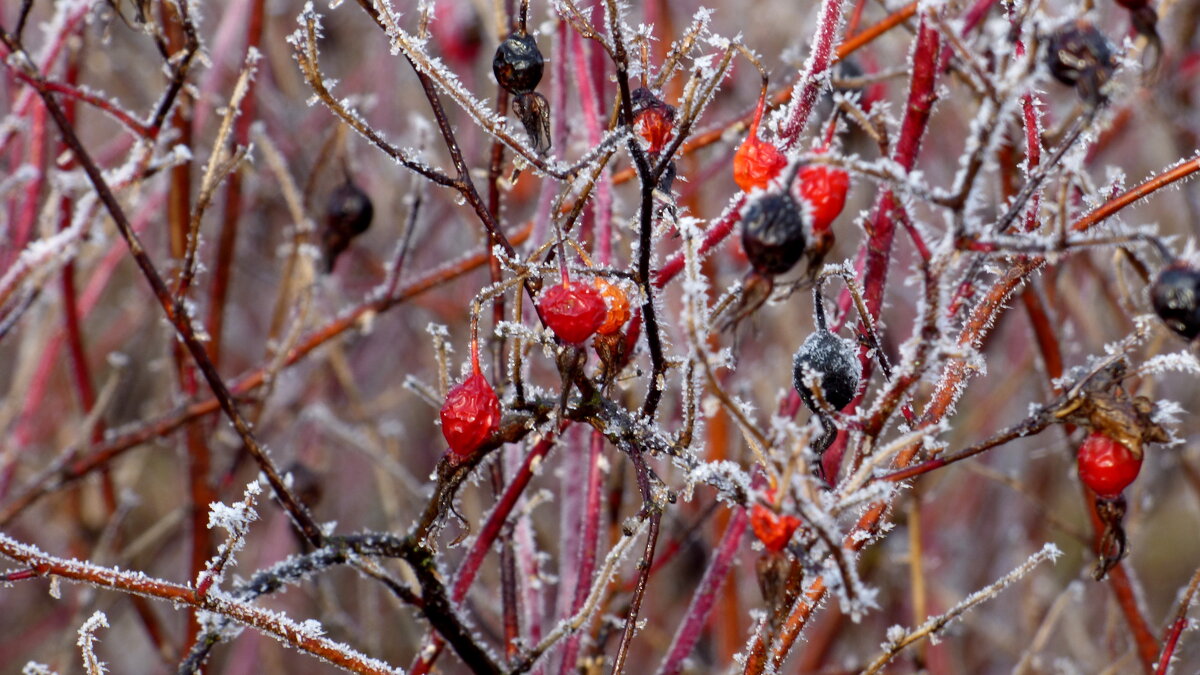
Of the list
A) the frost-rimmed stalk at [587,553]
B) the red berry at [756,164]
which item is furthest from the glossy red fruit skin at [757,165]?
the frost-rimmed stalk at [587,553]

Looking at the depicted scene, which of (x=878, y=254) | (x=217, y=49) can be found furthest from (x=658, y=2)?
(x=878, y=254)

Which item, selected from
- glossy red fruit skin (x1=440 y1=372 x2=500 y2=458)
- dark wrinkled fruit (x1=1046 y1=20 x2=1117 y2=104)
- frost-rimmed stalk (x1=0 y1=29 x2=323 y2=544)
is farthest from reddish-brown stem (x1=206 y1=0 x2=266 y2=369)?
dark wrinkled fruit (x1=1046 y1=20 x2=1117 y2=104)

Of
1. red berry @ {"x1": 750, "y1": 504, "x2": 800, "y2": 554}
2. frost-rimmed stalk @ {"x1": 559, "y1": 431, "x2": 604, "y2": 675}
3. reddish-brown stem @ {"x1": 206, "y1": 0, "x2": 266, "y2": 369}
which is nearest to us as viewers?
red berry @ {"x1": 750, "y1": 504, "x2": 800, "y2": 554}

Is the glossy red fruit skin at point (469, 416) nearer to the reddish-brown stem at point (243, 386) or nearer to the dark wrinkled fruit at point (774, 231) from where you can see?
the dark wrinkled fruit at point (774, 231)

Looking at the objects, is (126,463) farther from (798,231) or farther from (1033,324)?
(798,231)

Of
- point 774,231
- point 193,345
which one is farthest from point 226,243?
point 774,231

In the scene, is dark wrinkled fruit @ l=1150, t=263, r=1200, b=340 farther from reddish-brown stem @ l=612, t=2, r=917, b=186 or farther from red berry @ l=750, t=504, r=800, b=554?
reddish-brown stem @ l=612, t=2, r=917, b=186
